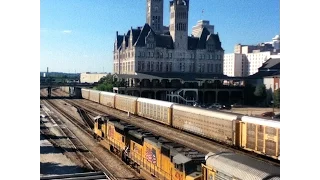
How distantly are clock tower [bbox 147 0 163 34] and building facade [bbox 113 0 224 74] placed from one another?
526 inches

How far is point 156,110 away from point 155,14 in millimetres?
101257

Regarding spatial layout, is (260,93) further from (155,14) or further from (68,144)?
(155,14)

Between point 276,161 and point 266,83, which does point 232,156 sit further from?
point 266,83

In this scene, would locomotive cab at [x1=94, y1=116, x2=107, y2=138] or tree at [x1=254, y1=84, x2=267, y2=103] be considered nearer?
locomotive cab at [x1=94, y1=116, x2=107, y2=138]

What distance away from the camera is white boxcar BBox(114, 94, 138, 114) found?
169 ft

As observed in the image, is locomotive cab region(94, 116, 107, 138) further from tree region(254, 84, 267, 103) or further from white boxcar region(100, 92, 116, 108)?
tree region(254, 84, 267, 103)

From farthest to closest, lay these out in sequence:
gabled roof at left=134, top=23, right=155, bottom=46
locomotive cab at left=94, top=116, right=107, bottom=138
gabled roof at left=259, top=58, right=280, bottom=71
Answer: gabled roof at left=134, top=23, right=155, bottom=46, gabled roof at left=259, top=58, right=280, bottom=71, locomotive cab at left=94, top=116, right=107, bottom=138

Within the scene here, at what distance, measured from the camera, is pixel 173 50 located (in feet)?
382

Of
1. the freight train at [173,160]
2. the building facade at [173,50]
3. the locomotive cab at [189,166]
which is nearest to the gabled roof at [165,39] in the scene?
the building facade at [173,50]

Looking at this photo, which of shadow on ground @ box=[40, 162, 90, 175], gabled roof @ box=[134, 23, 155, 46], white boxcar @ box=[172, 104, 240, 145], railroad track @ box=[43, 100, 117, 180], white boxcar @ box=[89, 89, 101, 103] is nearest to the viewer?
shadow on ground @ box=[40, 162, 90, 175]

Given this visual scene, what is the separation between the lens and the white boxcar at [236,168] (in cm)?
1021

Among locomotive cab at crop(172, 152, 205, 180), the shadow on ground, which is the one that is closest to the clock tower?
the shadow on ground
